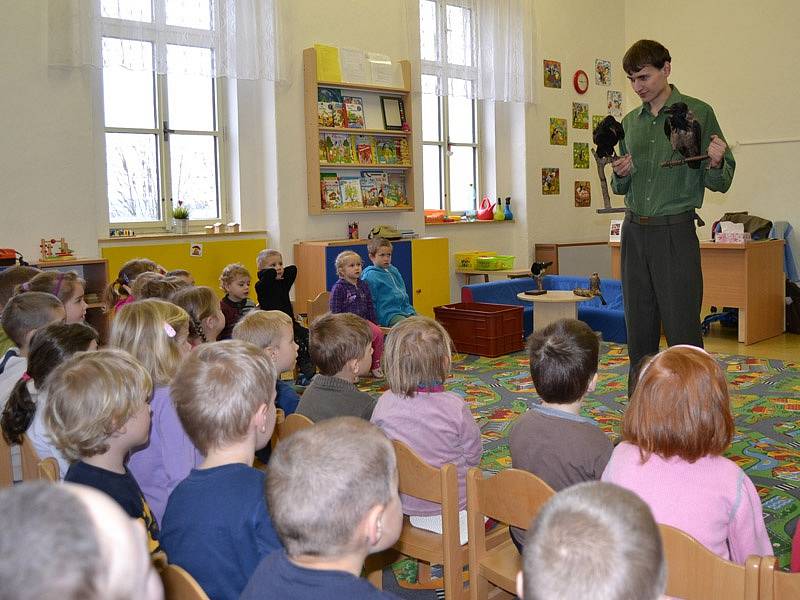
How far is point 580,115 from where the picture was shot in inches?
375

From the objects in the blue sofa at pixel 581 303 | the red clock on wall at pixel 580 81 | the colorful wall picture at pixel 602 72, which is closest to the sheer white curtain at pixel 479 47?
the red clock on wall at pixel 580 81

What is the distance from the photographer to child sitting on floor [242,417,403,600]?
120 cm

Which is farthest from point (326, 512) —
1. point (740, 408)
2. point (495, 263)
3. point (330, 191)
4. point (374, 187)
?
point (495, 263)

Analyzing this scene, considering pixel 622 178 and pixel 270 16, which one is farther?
pixel 270 16

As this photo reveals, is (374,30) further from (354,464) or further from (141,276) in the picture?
(354,464)

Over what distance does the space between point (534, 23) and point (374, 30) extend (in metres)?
2.23

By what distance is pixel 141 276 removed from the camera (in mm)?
4082

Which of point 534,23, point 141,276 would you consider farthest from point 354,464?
point 534,23

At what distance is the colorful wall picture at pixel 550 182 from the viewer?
9.23m

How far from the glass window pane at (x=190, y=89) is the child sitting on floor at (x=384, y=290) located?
2057 millimetres

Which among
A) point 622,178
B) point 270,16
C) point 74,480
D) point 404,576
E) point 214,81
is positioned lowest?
point 404,576

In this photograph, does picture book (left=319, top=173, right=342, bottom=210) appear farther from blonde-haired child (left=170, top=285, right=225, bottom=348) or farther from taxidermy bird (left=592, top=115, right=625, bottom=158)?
taxidermy bird (left=592, top=115, right=625, bottom=158)

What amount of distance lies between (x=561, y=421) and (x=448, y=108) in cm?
708

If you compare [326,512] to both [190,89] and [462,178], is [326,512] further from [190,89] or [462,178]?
[462,178]
